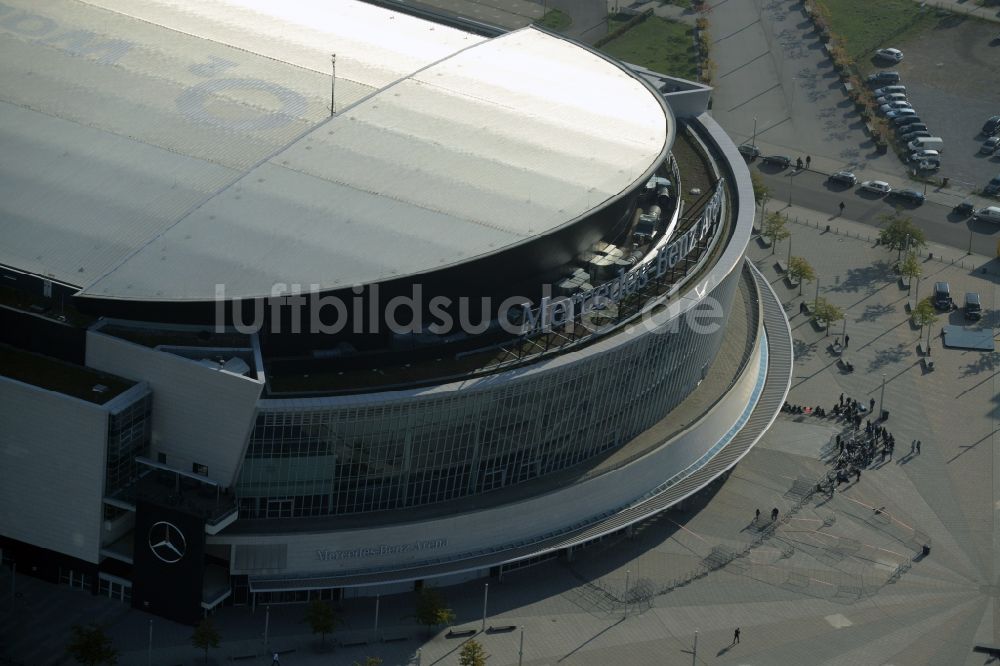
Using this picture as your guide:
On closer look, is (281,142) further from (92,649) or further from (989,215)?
(989,215)

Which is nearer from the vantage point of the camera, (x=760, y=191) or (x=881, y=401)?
(x=881, y=401)

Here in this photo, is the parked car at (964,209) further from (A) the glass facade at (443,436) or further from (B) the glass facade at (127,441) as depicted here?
(B) the glass facade at (127,441)

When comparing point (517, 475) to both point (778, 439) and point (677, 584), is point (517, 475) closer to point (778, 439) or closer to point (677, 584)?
point (677, 584)

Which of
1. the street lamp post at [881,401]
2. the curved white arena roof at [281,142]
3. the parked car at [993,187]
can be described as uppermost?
the curved white arena roof at [281,142]

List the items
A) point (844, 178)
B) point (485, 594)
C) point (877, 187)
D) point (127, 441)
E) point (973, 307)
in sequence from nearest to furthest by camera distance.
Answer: point (127, 441), point (485, 594), point (973, 307), point (877, 187), point (844, 178)

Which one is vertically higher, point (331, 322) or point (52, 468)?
point (331, 322)

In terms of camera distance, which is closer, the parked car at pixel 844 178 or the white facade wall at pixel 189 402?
the white facade wall at pixel 189 402

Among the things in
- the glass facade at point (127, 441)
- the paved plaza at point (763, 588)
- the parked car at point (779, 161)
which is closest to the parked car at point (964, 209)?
the parked car at point (779, 161)

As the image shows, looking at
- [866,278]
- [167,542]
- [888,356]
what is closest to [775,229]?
[866,278]
